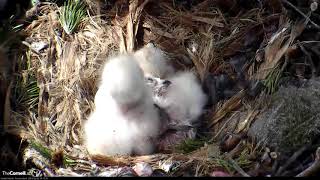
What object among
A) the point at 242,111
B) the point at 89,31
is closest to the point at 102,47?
the point at 89,31

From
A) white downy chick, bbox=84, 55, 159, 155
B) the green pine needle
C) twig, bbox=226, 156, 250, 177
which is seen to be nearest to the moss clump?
twig, bbox=226, 156, 250, 177

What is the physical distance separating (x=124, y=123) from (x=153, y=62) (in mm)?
434

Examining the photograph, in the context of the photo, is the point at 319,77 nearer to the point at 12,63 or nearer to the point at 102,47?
the point at 102,47

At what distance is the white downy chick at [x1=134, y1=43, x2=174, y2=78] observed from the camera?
293 centimetres

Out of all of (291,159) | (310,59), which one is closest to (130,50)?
(310,59)

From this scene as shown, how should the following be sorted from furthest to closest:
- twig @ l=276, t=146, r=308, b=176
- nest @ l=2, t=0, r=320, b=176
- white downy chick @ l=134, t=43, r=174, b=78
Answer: white downy chick @ l=134, t=43, r=174, b=78, nest @ l=2, t=0, r=320, b=176, twig @ l=276, t=146, r=308, b=176

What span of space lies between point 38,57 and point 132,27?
0.57 metres

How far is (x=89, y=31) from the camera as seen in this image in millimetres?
3191

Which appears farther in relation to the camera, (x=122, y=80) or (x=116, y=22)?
(x=116, y=22)

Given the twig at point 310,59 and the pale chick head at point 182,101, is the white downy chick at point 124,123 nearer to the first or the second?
the pale chick head at point 182,101

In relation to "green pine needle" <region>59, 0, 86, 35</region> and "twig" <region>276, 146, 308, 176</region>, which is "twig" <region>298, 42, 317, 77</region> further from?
"green pine needle" <region>59, 0, 86, 35</region>

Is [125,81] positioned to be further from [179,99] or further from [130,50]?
[130,50]

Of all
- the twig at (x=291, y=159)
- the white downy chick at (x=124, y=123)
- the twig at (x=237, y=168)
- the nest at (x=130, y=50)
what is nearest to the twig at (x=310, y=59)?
the nest at (x=130, y=50)

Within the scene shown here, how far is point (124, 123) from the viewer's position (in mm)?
2670
